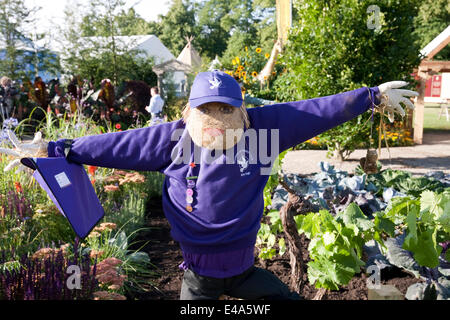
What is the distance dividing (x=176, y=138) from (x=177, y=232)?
18.6 inches

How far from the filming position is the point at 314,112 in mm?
2098

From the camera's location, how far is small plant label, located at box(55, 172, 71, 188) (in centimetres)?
200

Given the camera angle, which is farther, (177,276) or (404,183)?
(404,183)

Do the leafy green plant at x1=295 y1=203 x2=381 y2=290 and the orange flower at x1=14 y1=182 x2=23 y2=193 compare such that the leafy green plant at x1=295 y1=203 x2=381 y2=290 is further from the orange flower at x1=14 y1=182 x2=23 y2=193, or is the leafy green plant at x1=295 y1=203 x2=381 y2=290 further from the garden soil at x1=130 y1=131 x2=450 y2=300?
the orange flower at x1=14 y1=182 x2=23 y2=193

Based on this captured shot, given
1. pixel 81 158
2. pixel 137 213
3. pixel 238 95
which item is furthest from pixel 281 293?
pixel 137 213

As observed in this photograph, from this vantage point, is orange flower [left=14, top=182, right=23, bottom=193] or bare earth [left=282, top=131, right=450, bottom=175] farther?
bare earth [left=282, top=131, right=450, bottom=175]

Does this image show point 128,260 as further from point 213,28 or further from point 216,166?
point 213,28

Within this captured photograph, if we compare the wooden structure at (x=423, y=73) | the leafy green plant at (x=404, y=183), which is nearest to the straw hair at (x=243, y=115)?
the leafy green plant at (x=404, y=183)

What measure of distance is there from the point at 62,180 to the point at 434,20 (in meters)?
28.4

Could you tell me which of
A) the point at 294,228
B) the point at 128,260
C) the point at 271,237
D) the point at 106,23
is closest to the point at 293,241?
the point at 294,228

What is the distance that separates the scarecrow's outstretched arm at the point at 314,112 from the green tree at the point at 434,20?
24.3 meters

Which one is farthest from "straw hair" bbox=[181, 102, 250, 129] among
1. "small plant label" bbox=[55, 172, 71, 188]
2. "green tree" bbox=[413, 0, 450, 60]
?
"green tree" bbox=[413, 0, 450, 60]

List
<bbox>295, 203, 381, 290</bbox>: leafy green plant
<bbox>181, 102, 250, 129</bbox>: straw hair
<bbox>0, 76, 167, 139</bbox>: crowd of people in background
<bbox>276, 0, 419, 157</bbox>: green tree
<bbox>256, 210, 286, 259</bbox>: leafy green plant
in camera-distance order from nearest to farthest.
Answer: <bbox>181, 102, 250, 129</bbox>: straw hair, <bbox>295, 203, 381, 290</bbox>: leafy green plant, <bbox>256, 210, 286, 259</bbox>: leafy green plant, <bbox>276, 0, 419, 157</bbox>: green tree, <bbox>0, 76, 167, 139</bbox>: crowd of people in background
